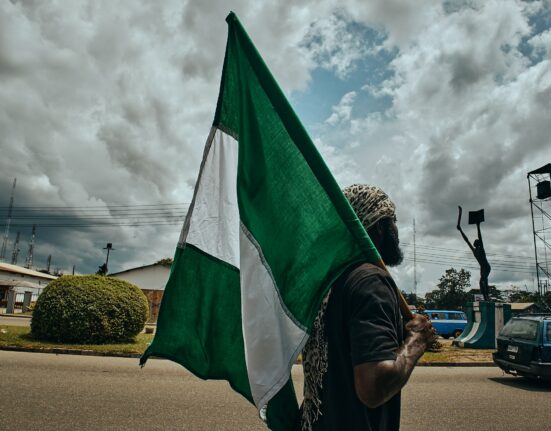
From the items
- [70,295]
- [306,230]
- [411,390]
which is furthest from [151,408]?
[70,295]

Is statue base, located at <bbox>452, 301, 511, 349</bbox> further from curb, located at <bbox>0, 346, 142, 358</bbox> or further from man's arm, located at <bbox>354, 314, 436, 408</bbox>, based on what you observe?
man's arm, located at <bbox>354, 314, 436, 408</bbox>

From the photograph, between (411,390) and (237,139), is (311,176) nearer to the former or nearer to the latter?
(237,139)

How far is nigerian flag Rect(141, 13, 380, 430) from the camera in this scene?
1886 millimetres

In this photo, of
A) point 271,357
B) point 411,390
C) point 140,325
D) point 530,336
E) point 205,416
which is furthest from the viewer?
point 140,325

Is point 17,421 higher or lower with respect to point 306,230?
lower

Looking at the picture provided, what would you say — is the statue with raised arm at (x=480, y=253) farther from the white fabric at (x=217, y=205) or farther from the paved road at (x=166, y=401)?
the white fabric at (x=217, y=205)

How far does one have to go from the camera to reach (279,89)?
7.01 feet

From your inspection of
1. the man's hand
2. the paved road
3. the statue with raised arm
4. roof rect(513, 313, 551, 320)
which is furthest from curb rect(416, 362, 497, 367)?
the man's hand

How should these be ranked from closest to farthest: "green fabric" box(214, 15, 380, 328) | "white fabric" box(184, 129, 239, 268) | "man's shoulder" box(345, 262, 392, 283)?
"man's shoulder" box(345, 262, 392, 283) → "green fabric" box(214, 15, 380, 328) → "white fabric" box(184, 129, 239, 268)

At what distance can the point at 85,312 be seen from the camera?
1280 centimetres

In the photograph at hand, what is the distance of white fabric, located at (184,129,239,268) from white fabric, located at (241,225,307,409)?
1.27 feet

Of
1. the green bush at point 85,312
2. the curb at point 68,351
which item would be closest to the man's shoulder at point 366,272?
the curb at point 68,351

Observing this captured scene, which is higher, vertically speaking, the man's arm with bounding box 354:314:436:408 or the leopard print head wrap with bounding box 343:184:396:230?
the leopard print head wrap with bounding box 343:184:396:230

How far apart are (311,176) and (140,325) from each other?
13405 mm
